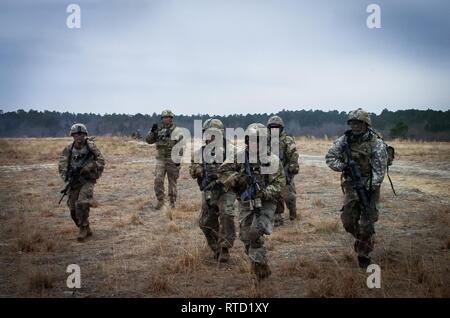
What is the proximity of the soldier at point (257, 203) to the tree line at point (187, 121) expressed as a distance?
72.3 metres

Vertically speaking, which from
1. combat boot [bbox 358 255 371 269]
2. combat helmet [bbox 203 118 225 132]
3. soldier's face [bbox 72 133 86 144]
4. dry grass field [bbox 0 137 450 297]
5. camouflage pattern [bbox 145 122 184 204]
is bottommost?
dry grass field [bbox 0 137 450 297]

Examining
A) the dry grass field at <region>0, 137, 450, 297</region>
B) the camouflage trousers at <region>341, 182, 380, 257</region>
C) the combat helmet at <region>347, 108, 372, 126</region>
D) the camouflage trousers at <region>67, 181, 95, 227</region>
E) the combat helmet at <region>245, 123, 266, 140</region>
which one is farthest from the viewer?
the camouflage trousers at <region>67, 181, 95, 227</region>

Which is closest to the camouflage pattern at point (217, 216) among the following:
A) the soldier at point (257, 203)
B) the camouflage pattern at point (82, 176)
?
the soldier at point (257, 203)

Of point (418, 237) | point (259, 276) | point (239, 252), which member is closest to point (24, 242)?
point (239, 252)

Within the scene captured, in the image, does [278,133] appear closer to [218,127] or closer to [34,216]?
[218,127]

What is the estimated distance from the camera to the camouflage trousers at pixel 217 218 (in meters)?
7.03

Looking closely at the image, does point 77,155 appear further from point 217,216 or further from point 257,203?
point 257,203

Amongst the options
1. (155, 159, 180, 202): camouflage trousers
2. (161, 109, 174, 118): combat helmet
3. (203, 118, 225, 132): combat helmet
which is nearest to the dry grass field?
(155, 159, 180, 202): camouflage trousers

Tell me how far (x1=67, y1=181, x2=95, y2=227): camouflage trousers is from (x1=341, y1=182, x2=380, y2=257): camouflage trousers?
4.71m

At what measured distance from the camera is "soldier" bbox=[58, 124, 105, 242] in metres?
8.71

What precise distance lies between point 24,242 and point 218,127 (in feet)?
13.2

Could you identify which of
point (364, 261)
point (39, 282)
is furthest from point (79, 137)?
point (364, 261)

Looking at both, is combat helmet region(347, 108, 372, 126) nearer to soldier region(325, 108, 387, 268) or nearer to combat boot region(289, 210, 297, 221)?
soldier region(325, 108, 387, 268)
